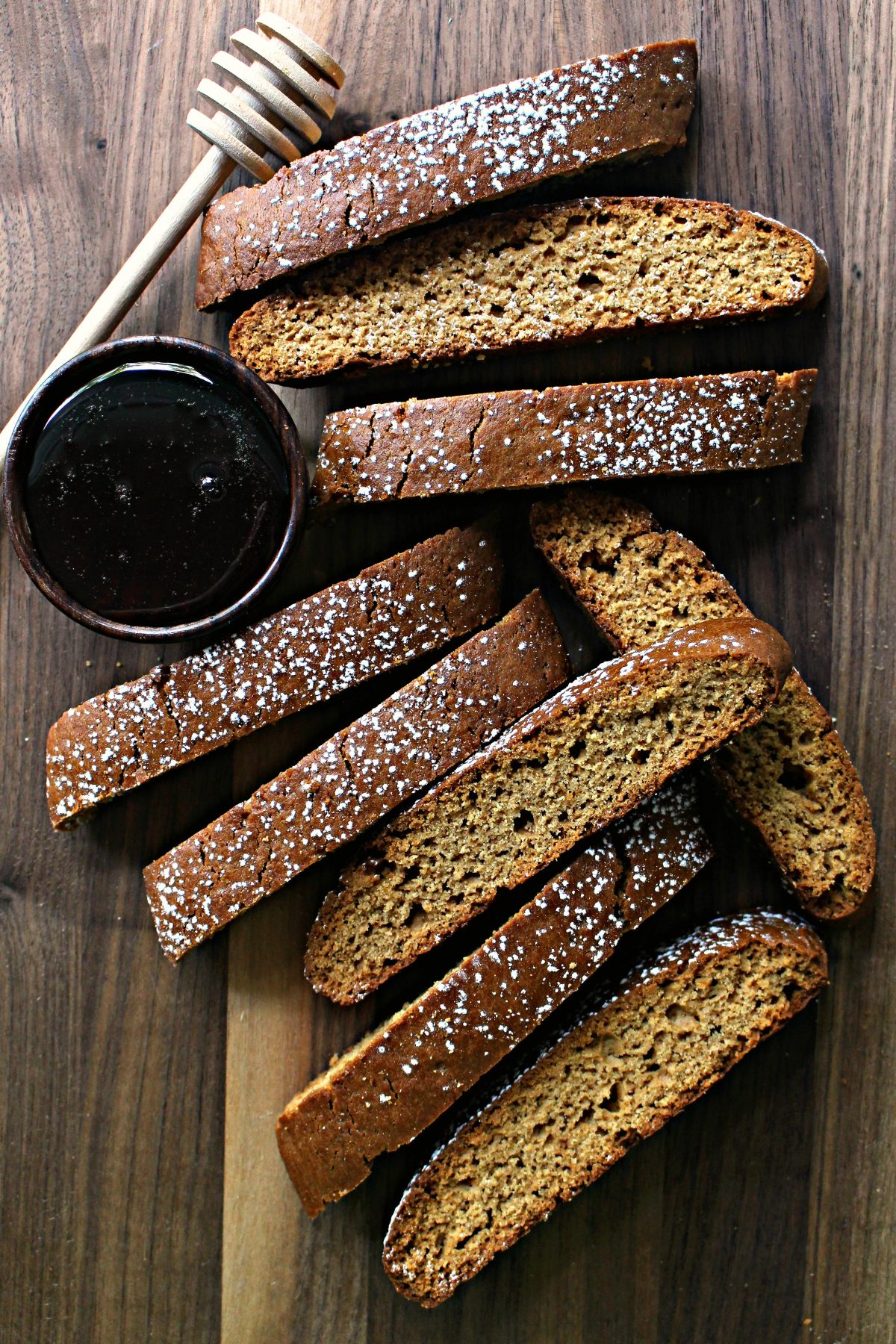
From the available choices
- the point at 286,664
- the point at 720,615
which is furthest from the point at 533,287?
the point at 286,664

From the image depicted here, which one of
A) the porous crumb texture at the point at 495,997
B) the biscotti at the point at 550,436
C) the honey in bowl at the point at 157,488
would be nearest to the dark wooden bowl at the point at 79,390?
the honey in bowl at the point at 157,488

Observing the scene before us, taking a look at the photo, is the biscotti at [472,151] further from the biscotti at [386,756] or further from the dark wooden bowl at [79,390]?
the biscotti at [386,756]

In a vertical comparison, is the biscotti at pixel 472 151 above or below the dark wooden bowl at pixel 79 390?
above

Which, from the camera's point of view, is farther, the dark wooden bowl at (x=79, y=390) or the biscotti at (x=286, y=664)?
the biscotti at (x=286, y=664)

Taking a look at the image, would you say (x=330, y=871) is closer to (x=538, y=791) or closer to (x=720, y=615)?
(x=538, y=791)

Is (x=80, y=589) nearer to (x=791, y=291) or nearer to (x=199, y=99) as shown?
(x=199, y=99)

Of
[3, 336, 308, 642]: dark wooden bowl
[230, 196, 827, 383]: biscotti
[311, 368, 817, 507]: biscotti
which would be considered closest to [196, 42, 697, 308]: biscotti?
[230, 196, 827, 383]: biscotti

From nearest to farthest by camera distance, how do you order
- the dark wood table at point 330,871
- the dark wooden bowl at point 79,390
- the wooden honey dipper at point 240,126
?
the dark wooden bowl at point 79,390 → the wooden honey dipper at point 240,126 → the dark wood table at point 330,871
